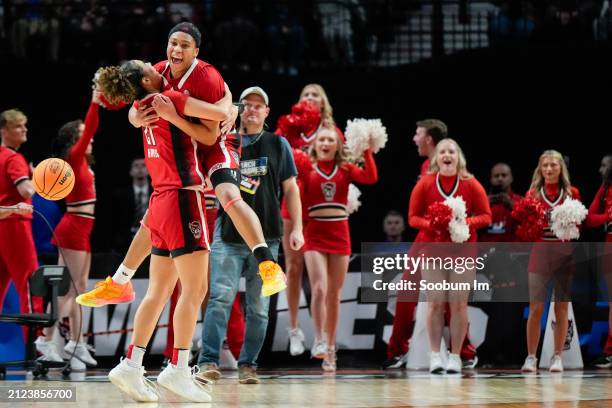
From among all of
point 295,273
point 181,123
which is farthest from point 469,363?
point 181,123

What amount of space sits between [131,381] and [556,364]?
425cm

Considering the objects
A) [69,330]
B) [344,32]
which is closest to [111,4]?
[344,32]

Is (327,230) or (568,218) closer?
(327,230)

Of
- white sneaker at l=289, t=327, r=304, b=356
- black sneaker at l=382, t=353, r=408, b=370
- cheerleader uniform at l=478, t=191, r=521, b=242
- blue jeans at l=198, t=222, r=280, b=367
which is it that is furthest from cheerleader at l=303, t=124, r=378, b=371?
cheerleader uniform at l=478, t=191, r=521, b=242

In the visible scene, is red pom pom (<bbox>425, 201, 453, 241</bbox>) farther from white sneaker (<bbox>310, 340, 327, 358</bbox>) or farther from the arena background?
the arena background

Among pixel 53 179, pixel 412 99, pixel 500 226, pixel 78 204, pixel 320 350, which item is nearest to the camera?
pixel 53 179

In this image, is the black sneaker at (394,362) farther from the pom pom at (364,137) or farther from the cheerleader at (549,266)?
the pom pom at (364,137)

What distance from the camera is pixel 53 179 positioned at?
569 cm

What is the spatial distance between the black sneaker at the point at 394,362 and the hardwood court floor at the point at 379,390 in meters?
0.45

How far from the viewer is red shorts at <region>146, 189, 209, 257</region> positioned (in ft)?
17.4

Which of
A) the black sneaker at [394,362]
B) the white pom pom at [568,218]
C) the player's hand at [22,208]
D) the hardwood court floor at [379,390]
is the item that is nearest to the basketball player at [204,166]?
the hardwood court floor at [379,390]

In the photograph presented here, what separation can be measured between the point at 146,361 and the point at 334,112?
4.38m

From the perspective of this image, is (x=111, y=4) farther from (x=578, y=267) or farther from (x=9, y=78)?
(x=578, y=267)

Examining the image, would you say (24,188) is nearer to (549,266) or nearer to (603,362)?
(549,266)
